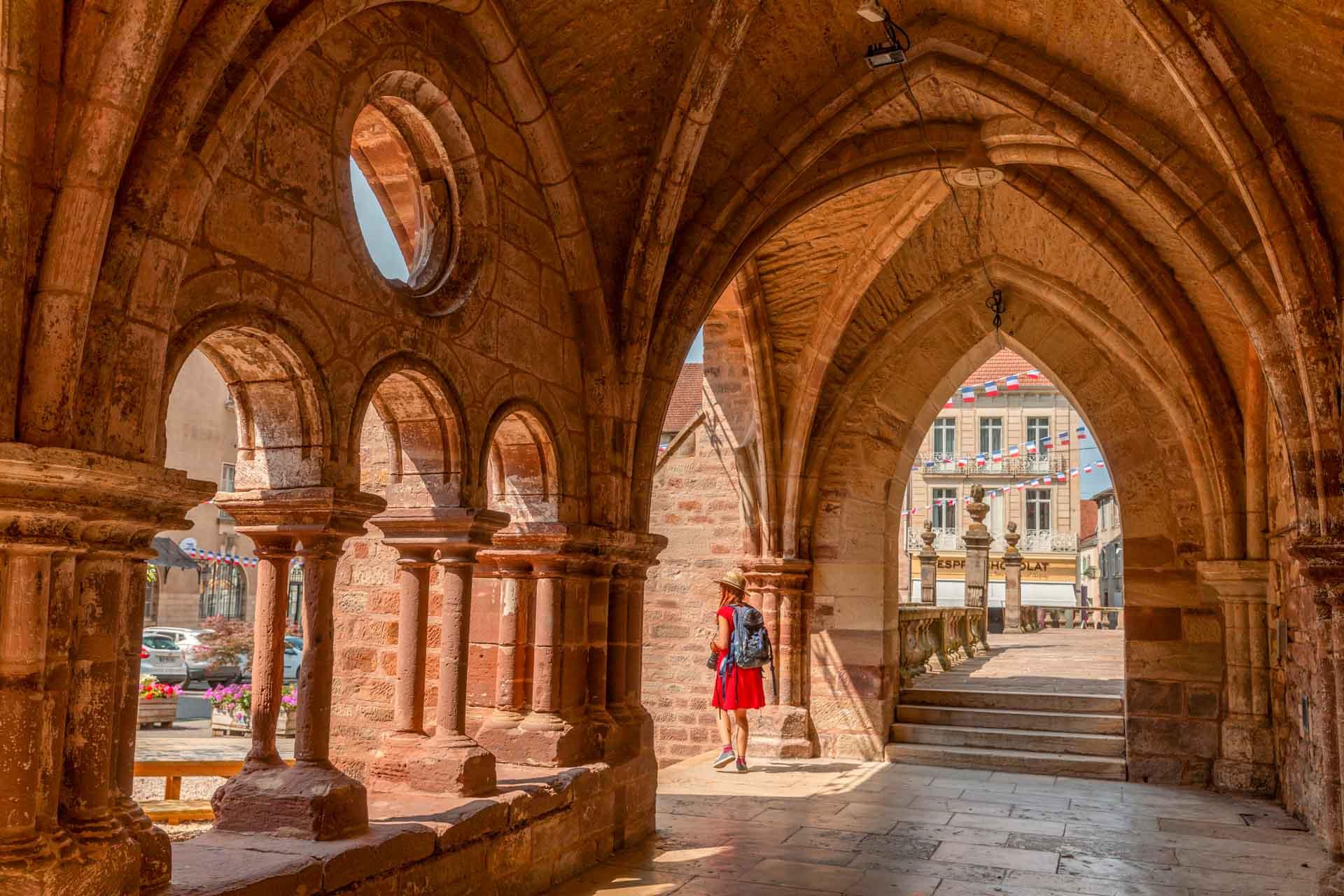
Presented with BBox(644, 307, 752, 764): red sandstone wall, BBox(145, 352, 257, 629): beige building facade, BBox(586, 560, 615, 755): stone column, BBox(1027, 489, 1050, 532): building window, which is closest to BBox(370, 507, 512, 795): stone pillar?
BBox(586, 560, 615, 755): stone column

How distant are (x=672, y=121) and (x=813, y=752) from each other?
4.97m

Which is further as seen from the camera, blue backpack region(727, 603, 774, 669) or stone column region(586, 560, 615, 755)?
blue backpack region(727, 603, 774, 669)

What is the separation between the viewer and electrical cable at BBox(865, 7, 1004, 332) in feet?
17.3

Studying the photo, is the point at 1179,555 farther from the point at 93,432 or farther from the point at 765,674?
the point at 93,432

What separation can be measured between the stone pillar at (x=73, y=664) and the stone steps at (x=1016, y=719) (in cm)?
654

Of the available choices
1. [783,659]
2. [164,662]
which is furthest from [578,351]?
[164,662]

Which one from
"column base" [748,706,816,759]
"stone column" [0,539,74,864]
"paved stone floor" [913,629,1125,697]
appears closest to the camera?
"stone column" [0,539,74,864]

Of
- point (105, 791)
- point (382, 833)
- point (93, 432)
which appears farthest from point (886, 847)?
point (93, 432)

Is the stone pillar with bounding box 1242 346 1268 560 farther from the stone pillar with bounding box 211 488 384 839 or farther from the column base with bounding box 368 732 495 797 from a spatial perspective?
the stone pillar with bounding box 211 488 384 839

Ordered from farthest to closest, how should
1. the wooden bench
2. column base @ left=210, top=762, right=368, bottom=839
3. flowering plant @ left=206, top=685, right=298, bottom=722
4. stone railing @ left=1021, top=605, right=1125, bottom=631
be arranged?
1. stone railing @ left=1021, top=605, right=1125, bottom=631
2. flowering plant @ left=206, top=685, right=298, bottom=722
3. the wooden bench
4. column base @ left=210, top=762, right=368, bottom=839

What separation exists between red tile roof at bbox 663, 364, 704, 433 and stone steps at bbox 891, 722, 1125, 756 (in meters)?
10.3

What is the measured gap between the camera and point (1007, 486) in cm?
3127

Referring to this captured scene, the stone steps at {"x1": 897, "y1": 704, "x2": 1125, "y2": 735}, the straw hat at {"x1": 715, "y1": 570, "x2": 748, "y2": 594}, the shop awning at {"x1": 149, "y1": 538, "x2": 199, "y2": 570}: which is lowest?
the stone steps at {"x1": 897, "y1": 704, "x2": 1125, "y2": 735}

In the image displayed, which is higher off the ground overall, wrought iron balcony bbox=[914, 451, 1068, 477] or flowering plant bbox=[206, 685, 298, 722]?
wrought iron balcony bbox=[914, 451, 1068, 477]
